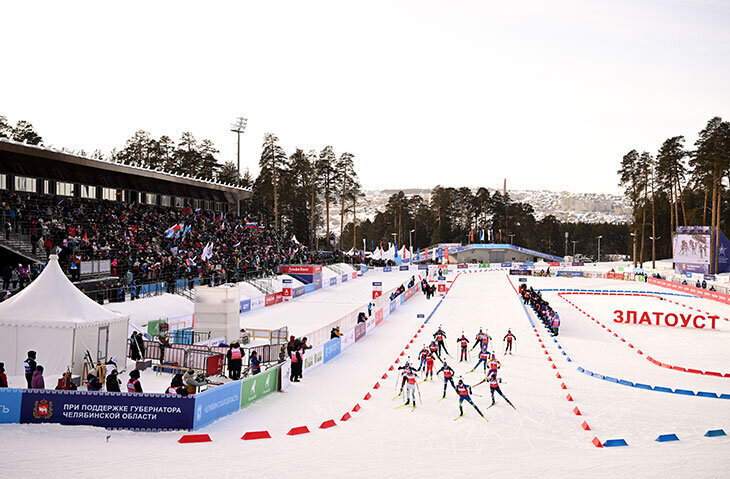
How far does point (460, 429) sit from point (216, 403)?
5.87 metres

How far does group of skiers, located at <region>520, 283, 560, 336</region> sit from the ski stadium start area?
2.69 m

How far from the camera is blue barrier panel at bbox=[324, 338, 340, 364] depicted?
22078 mm

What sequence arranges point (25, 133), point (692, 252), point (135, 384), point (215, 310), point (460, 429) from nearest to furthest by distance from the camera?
point (135, 384)
point (460, 429)
point (215, 310)
point (692, 252)
point (25, 133)

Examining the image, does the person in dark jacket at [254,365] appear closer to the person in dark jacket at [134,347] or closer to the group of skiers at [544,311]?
the person in dark jacket at [134,347]

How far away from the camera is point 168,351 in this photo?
19.3 m

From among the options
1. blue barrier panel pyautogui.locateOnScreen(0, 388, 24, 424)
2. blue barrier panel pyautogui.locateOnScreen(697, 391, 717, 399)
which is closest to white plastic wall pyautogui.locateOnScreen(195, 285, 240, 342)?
blue barrier panel pyautogui.locateOnScreen(0, 388, 24, 424)

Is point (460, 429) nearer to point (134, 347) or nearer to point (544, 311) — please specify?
point (134, 347)

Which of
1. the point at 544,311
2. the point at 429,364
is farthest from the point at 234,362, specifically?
the point at 544,311

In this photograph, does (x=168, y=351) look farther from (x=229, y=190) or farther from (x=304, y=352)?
(x=229, y=190)

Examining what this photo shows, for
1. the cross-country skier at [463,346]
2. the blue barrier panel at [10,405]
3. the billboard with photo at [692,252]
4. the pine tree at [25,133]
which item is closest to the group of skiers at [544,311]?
the cross-country skier at [463,346]

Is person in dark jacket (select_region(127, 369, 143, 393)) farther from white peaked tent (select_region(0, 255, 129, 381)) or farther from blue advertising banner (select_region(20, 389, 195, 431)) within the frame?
white peaked tent (select_region(0, 255, 129, 381))

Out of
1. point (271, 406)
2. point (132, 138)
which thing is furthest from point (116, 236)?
point (132, 138)

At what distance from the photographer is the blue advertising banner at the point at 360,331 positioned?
1062 inches

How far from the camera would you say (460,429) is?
558 inches
